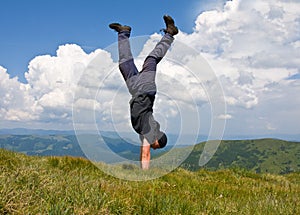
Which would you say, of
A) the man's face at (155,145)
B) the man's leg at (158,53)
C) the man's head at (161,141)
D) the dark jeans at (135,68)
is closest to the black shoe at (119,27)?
the dark jeans at (135,68)

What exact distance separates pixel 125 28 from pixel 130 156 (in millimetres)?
3751

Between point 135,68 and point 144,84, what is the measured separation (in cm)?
67

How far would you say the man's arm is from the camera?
10.2 meters

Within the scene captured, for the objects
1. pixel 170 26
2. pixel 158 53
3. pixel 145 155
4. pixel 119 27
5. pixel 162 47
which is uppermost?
pixel 170 26

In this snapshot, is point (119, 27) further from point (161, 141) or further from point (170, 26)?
point (161, 141)

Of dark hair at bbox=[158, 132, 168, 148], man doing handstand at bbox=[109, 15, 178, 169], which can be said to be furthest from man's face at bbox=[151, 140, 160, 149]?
dark hair at bbox=[158, 132, 168, 148]

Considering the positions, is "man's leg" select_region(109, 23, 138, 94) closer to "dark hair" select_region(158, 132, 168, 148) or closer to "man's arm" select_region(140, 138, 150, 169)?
"dark hair" select_region(158, 132, 168, 148)

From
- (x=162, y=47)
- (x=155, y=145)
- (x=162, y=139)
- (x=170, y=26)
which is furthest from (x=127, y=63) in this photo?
(x=155, y=145)

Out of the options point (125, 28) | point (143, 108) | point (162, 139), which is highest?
point (125, 28)

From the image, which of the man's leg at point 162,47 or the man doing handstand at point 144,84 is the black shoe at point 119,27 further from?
the man's leg at point 162,47

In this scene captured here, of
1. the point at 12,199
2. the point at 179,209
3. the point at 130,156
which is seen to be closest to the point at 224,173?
the point at 130,156

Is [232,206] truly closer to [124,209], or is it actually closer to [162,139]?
[124,209]

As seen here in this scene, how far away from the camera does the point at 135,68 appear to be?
9.95m

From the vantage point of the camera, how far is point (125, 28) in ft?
34.2
